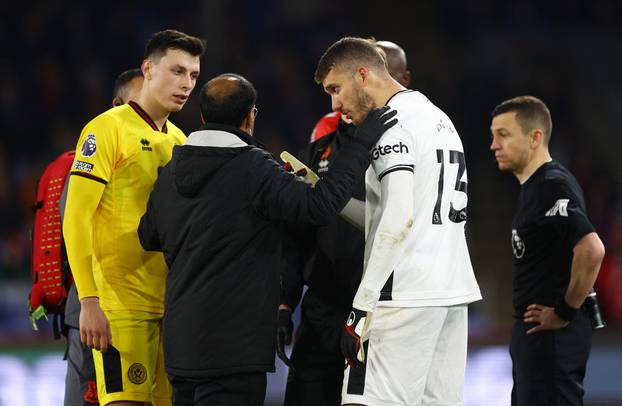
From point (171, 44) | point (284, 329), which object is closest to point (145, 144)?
point (171, 44)

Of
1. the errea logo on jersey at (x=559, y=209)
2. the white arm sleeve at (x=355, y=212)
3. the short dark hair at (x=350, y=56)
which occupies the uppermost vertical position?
the short dark hair at (x=350, y=56)

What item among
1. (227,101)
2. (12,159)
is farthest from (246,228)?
(12,159)

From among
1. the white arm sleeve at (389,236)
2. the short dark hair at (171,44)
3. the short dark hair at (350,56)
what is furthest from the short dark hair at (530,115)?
the short dark hair at (171,44)

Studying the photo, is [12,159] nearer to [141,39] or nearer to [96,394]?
[141,39]

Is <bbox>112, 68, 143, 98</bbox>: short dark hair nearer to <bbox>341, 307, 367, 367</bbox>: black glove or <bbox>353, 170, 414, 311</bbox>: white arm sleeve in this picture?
<bbox>353, 170, 414, 311</bbox>: white arm sleeve

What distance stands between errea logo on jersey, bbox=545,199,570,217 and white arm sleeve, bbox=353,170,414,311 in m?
1.60

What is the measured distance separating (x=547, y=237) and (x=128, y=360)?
8.55 feet

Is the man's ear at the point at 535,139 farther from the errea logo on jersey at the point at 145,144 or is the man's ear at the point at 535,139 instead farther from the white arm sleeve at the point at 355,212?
the errea logo on jersey at the point at 145,144

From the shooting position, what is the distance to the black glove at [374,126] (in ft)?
15.5

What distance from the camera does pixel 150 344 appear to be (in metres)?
5.27

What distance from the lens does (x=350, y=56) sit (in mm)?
4957

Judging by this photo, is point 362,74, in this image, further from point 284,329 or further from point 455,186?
point 284,329

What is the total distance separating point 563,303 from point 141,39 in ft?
34.9

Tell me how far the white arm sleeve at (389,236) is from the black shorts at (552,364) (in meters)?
1.73
